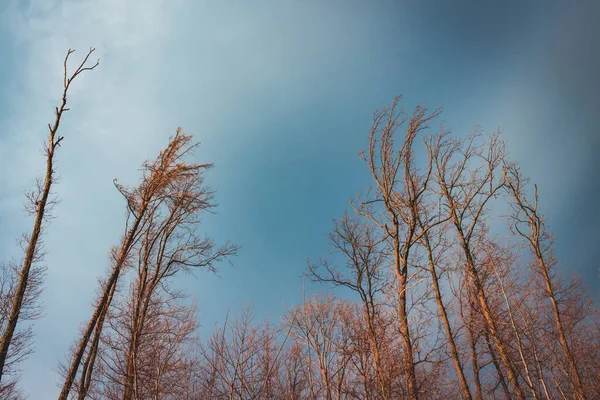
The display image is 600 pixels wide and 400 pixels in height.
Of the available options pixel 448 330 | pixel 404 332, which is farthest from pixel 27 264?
pixel 448 330

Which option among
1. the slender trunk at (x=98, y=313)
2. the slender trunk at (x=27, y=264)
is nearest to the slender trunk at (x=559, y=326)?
the slender trunk at (x=98, y=313)

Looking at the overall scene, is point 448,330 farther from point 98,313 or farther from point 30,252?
point 30,252

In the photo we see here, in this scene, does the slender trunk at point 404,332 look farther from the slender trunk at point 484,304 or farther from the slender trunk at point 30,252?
the slender trunk at point 30,252

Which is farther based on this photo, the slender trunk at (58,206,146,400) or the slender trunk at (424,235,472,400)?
the slender trunk at (424,235,472,400)

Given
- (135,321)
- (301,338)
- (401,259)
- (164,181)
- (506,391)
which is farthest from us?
(506,391)

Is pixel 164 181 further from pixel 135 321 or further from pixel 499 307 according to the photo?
pixel 499 307

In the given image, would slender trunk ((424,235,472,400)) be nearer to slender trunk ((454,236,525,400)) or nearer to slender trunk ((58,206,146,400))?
slender trunk ((454,236,525,400))

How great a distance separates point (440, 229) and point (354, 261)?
3.25m

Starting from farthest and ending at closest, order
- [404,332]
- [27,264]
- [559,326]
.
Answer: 1. [559,326]
2. [27,264]
3. [404,332]

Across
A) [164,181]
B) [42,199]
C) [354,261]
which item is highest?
[164,181]

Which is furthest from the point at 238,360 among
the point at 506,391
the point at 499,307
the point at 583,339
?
the point at 583,339

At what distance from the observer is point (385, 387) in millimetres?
4797

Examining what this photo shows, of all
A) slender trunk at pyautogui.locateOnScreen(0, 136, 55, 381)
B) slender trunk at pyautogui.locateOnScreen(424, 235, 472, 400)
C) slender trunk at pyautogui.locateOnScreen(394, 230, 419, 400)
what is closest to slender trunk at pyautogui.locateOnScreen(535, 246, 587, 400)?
slender trunk at pyautogui.locateOnScreen(424, 235, 472, 400)

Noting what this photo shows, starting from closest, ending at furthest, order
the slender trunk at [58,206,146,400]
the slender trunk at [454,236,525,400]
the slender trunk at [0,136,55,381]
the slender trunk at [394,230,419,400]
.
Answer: the slender trunk at [394,230,419,400]
the slender trunk at [0,136,55,381]
the slender trunk at [58,206,146,400]
the slender trunk at [454,236,525,400]
